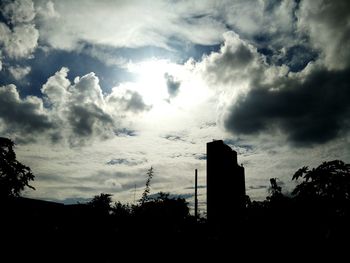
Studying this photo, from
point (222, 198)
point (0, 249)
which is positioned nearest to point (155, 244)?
point (0, 249)

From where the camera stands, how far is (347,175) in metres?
5.43

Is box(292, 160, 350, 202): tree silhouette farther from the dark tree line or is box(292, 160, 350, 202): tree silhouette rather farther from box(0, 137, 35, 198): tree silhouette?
box(0, 137, 35, 198): tree silhouette

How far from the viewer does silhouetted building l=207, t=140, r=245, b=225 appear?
2889 cm

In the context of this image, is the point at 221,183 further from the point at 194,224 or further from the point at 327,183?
the point at 327,183

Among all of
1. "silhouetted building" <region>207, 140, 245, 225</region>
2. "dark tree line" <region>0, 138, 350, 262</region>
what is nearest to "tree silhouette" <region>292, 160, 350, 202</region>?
"dark tree line" <region>0, 138, 350, 262</region>

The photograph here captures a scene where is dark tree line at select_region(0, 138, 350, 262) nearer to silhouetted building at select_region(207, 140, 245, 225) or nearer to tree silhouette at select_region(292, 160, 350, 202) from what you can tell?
tree silhouette at select_region(292, 160, 350, 202)

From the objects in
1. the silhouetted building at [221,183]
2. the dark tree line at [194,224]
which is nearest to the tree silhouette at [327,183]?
the dark tree line at [194,224]

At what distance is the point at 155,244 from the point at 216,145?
22.5 metres

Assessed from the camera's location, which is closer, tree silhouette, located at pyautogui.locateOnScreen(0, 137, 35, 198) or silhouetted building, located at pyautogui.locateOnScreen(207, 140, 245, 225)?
tree silhouette, located at pyautogui.locateOnScreen(0, 137, 35, 198)

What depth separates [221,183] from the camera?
96.6 feet

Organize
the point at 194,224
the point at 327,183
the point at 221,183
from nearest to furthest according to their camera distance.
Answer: the point at 327,183
the point at 194,224
the point at 221,183

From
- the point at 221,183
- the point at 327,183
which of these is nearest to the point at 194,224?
the point at 327,183

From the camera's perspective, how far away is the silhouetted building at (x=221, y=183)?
1137 inches

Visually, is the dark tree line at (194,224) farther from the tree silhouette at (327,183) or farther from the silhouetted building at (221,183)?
the silhouetted building at (221,183)
